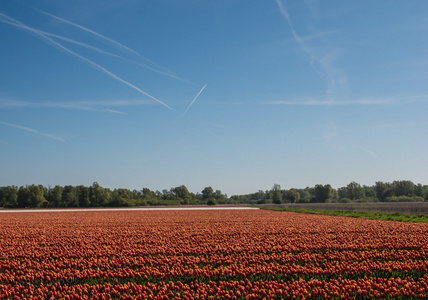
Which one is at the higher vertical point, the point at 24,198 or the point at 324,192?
the point at 324,192

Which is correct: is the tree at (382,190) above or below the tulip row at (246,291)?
above

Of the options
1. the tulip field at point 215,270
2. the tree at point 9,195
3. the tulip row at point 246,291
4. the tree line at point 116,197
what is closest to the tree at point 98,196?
the tree line at point 116,197

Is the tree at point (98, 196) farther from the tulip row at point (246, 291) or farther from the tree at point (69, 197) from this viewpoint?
the tulip row at point (246, 291)

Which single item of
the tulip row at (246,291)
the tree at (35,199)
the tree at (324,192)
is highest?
the tree at (324,192)

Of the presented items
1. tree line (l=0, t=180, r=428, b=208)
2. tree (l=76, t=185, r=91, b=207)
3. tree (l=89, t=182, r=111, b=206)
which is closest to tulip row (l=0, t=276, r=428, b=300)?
tree line (l=0, t=180, r=428, b=208)

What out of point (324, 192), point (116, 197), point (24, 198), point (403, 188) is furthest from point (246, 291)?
point (403, 188)

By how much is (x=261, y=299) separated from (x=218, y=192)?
189209 mm

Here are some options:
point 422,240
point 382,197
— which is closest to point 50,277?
point 422,240

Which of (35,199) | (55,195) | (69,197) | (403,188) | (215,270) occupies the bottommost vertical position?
(215,270)

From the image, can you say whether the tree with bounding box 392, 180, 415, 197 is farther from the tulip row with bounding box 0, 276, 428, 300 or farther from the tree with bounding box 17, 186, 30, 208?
the tulip row with bounding box 0, 276, 428, 300

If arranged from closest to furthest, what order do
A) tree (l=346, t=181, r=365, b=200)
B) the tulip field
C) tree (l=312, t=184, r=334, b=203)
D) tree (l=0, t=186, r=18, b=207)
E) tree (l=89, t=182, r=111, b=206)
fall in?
the tulip field
tree (l=89, t=182, r=111, b=206)
tree (l=0, t=186, r=18, b=207)
tree (l=312, t=184, r=334, b=203)
tree (l=346, t=181, r=365, b=200)

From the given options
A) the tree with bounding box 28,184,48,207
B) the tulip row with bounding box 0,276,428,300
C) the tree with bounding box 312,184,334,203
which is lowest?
the tulip row with bounding box 0,276,428,300

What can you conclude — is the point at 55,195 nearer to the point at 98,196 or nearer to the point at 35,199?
the point at 35,199

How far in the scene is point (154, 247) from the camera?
56.9ft
